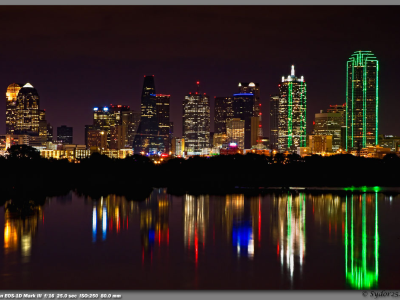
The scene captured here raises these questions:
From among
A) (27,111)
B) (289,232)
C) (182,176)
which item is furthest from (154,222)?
(27,111)

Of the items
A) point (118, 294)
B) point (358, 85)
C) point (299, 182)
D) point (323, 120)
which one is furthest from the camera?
point (323, 120)

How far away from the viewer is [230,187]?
152 feet

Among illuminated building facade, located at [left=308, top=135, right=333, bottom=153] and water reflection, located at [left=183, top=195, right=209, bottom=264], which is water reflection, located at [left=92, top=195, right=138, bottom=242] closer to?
water reflection, located at [left=183, top=195, right=209, bottom=264]

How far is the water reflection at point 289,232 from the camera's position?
17.9m

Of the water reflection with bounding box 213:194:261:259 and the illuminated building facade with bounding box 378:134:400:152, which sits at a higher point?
the illuminated building facade with bounding box 378:134:400:152

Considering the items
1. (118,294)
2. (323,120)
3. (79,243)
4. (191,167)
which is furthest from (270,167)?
(323,120)

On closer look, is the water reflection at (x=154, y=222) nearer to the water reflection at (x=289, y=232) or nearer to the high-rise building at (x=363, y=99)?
the water reflection at (x=289, y=232)

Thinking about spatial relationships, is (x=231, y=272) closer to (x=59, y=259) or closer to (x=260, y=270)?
(x=260, y=270)

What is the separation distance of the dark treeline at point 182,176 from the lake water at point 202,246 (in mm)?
11711

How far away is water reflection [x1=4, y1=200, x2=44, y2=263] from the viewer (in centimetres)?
1976

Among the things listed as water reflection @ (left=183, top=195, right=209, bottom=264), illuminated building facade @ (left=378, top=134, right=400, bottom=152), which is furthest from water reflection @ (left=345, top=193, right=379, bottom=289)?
illuminated building facade @ (left=378, top=134, right=400, bottom=152)

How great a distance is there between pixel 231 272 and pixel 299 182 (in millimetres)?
37558

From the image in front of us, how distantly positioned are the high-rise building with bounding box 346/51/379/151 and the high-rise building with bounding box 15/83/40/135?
103 metres

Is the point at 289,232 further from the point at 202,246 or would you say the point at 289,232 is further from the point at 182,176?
the point at 182,176
